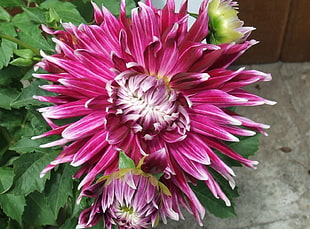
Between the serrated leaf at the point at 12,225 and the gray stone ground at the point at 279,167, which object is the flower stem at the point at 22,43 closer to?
the serrated leaf at the point at 12,225

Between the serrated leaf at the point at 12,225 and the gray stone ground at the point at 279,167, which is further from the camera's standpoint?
the gray stone ground at the point at 279,167

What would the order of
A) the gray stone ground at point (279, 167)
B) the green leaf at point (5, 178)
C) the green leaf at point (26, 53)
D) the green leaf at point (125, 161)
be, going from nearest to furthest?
the green leaf at point (125, 161), the green leaf at point (26, 53), the green leaf at point (5, 178), the gray stone ground at point (279, 167)

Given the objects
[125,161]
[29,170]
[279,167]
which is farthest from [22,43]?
[279,167]

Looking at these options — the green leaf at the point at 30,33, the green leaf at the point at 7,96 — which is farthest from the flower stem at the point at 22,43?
the green leaf at the point at 7,96

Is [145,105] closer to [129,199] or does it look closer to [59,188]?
[129,199]

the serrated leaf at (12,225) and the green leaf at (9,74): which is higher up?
the green leaf at (9,74)

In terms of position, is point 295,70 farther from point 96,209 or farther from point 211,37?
point 96,209
